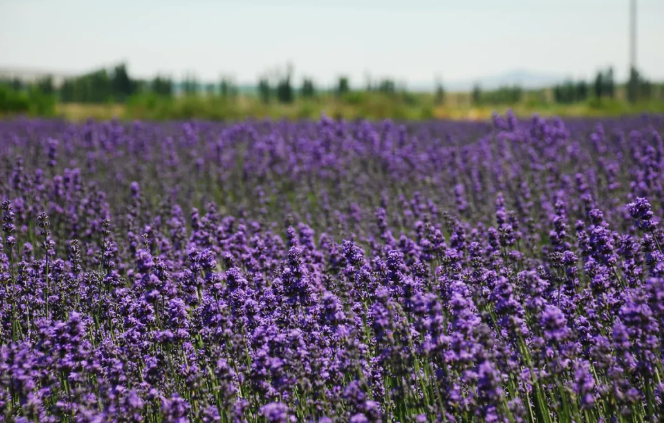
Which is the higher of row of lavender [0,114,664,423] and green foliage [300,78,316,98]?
green foliage [300,78,316,98]

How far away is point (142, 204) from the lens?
304 inches

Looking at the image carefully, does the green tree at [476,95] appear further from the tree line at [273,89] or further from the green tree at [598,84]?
the green tree at [598,84]

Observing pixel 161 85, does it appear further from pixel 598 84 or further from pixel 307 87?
pixel 598 84

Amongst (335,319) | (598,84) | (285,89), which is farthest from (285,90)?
(335,319)

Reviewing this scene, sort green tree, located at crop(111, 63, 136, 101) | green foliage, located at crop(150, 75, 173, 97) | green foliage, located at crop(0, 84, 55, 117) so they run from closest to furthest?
green foliage, located at crop(0, 84, 55, 117) < green tree, located at crop(111, 63, 136, 101) < green foliage, located at crop(150, 75, 173, 97)

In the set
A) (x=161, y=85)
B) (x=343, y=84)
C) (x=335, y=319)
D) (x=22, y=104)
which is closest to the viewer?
(x=335, y=319)

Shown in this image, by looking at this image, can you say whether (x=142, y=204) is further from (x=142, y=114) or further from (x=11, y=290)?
(x=142, y=114)

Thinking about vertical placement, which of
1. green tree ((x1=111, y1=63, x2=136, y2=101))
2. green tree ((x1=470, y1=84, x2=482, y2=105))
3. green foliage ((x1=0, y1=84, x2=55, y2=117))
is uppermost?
green tree ((x1=111, y1=63, x2=136, y2=101))

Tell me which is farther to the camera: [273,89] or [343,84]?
[273,89]

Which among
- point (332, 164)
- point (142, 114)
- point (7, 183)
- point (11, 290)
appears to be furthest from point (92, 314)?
point (142, 114)

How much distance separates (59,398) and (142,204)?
4395 millimetres

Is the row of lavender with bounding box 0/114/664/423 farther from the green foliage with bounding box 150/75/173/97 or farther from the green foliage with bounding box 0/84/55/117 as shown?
the green foliage with bounding box 150/75/173/97

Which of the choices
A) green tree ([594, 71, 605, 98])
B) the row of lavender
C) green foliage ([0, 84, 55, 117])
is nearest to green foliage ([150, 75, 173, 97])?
green foliage ([0, 84, 55, 117])

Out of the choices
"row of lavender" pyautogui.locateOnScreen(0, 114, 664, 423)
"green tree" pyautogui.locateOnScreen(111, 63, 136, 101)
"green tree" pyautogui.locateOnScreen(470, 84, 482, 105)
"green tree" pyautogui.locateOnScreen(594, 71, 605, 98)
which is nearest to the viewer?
"row of lavender" pyautogui.locateOnScreen(0, 114, 664, 423)
